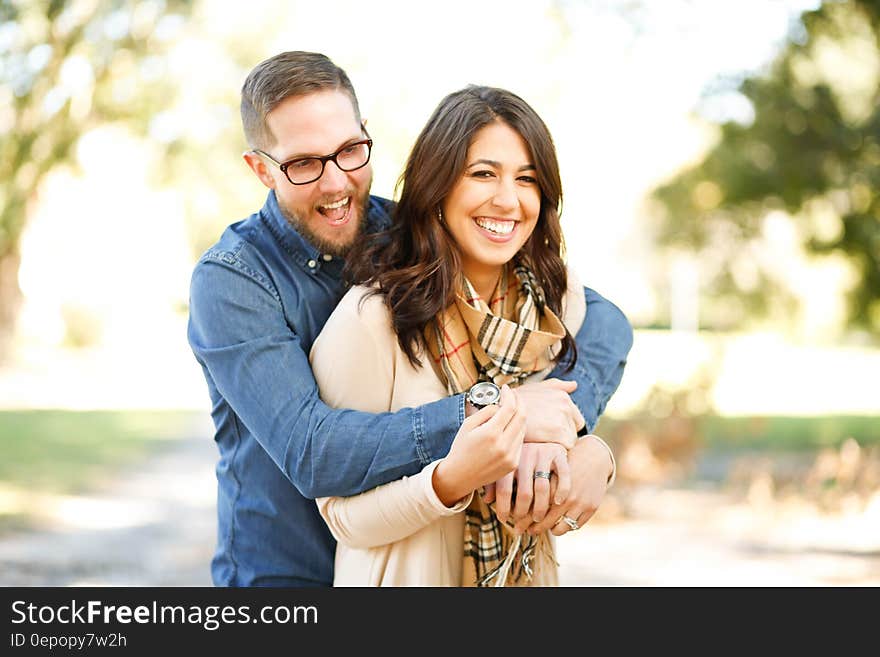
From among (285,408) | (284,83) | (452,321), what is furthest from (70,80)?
(285,408)

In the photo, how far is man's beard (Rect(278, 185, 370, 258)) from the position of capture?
2.31 metres

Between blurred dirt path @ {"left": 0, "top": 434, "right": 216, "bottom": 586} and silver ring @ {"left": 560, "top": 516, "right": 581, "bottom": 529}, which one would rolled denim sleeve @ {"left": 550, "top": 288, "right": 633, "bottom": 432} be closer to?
silver ring @ {"left": 560, "top": 516, "right": 581, "bottom": 529}

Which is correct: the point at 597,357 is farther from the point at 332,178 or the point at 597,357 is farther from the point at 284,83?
the point at 284,83

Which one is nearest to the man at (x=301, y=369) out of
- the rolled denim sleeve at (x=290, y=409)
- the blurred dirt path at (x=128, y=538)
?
the rolled denim sleeve at (x=290, y=409)

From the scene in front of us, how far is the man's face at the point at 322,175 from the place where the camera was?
227 centimetres

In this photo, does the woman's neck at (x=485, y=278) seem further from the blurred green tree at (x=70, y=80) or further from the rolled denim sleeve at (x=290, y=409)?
the blurred green tree at (x=70, y=80)

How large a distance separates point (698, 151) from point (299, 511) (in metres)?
6.89

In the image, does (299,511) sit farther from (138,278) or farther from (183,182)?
(138,278)

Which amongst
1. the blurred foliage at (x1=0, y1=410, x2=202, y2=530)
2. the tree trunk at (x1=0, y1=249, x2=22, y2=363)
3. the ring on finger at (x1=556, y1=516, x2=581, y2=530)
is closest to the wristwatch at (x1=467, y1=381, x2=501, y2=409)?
the ring on finger at (x1=556, y1=516, x2=581, y2=530)

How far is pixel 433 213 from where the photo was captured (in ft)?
7.52

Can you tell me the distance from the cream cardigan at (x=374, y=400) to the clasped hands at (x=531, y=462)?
6.1 inches

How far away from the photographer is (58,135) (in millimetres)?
10477

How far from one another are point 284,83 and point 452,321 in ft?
2.11
